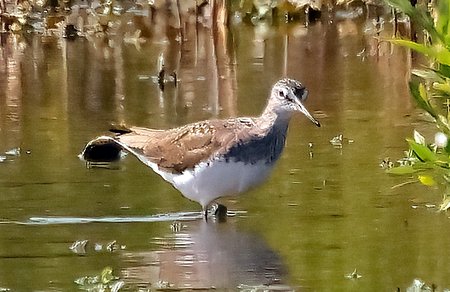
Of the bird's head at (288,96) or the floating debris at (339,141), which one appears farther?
the floating debris at (339,141)

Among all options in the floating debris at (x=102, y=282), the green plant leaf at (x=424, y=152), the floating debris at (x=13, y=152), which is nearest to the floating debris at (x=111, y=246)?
the floating debris at (x=102, y=282)

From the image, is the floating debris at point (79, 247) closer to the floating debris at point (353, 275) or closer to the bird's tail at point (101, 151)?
the floating debris at point (353, 275)

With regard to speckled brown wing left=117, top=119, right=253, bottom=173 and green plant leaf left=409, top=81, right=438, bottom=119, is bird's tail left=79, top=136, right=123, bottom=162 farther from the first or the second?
green plant leaf left=409, top=81, right=438, bottom=119

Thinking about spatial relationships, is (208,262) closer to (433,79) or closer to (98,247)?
(98,247)

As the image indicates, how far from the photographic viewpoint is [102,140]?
30.6 ft

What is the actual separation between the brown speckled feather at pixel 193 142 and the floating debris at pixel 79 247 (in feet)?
3.42

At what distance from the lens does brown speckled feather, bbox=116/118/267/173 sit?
804 cm

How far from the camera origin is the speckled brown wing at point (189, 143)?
805cm

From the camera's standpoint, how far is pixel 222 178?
788 cm

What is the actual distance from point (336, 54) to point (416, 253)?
8.85 metres

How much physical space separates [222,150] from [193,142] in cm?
31

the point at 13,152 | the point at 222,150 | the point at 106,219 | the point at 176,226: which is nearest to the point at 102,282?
the point at 176,226

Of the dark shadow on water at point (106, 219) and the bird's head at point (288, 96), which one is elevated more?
the bird's head at point (288, 96)

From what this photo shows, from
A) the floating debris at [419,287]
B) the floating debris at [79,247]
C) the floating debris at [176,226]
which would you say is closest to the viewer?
the floating debris at [419,287]
